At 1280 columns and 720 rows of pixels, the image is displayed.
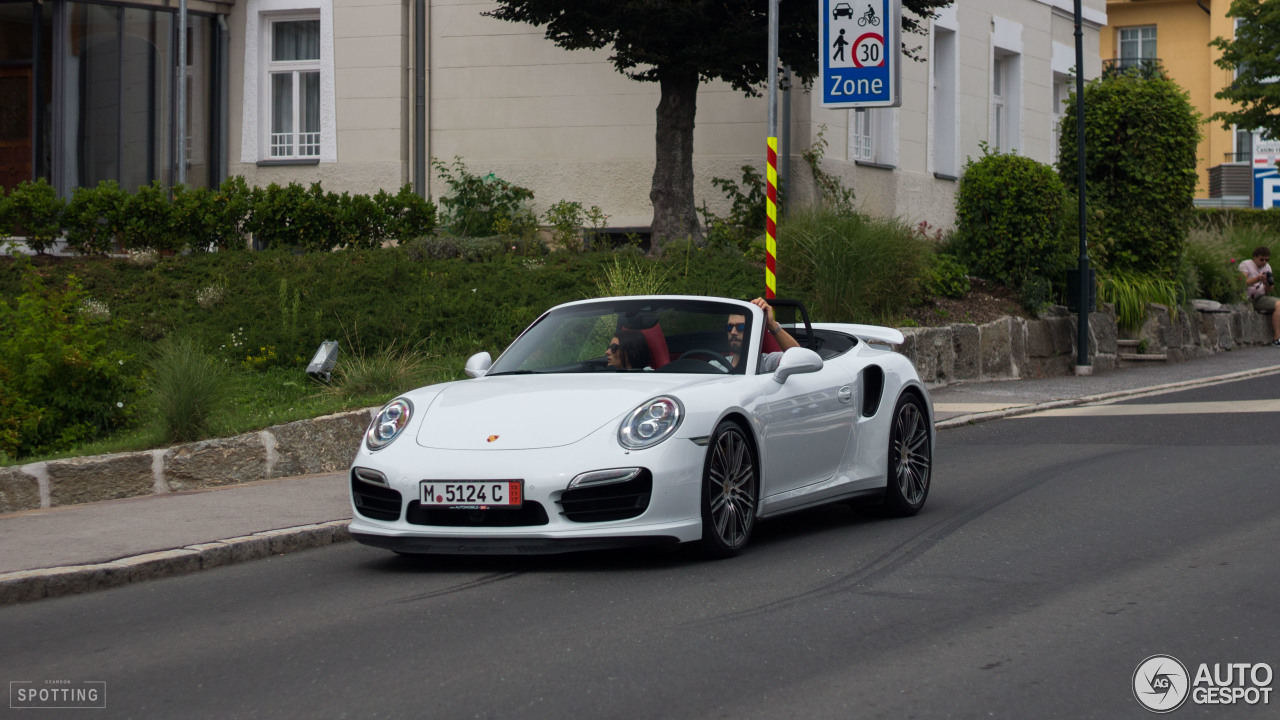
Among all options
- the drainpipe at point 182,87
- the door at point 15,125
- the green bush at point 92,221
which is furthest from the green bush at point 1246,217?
the green bush at point 92,221

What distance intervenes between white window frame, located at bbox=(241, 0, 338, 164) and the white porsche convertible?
16371 millimetres

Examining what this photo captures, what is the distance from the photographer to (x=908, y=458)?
29.3ft

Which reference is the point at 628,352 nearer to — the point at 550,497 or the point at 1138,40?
the point at 550,497

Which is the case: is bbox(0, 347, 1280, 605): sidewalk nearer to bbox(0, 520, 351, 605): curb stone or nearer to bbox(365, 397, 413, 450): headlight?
bbox(0, 520, 351, 605): curb stone

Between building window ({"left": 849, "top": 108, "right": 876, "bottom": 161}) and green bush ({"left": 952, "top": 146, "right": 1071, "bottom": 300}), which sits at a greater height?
building window ({"left": 849, "top": 108, "right": 876, "bottom": 161})

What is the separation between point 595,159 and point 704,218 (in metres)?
2.22

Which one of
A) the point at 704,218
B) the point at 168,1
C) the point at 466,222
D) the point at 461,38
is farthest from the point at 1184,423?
the point at 168,1

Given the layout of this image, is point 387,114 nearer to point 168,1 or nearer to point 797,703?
point 168,1

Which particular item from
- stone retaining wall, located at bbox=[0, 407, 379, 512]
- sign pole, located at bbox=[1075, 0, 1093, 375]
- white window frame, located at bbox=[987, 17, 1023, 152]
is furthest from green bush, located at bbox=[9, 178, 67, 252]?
white window frame, located at bbox=[987, 17, 1023, 152]

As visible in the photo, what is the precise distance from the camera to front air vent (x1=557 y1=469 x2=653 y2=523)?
6.78m

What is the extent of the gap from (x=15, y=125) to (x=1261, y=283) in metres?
22.1

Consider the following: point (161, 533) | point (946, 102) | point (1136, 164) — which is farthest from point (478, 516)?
point (946, 102)

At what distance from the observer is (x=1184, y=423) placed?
14141 millimetres

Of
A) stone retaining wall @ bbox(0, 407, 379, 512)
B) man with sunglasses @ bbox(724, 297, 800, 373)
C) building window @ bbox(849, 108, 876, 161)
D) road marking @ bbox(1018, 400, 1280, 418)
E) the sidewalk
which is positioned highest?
building window @ bbox(849, 108, 876, 161)
